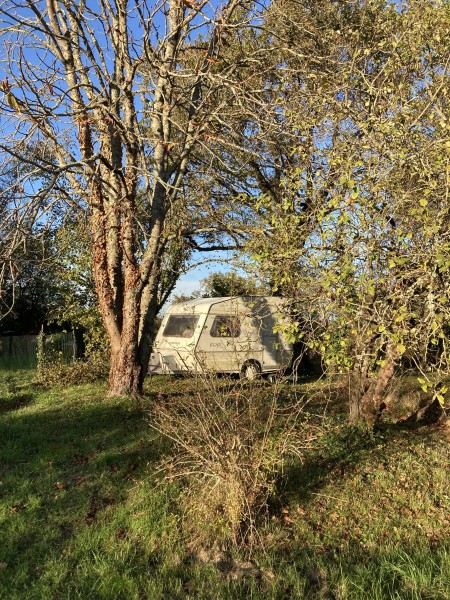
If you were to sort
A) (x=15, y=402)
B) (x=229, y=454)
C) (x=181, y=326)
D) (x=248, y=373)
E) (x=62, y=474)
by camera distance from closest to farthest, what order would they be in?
(x=229, y=454) → (x=62, y=474) → (x=248, y=373) → (x=15, y=402) → (x=181, y=326)

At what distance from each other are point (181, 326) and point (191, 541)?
32.9 feet

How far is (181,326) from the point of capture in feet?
47.0

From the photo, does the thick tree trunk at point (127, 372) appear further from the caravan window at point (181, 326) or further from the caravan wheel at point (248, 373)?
the caravan window at point (181, 326)

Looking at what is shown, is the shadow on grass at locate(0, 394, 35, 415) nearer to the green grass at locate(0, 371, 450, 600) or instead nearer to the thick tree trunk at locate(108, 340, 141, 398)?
the thick tree trunk at locate(108, 340, 141, 398)

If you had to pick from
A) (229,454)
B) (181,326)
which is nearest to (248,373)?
(229,454)

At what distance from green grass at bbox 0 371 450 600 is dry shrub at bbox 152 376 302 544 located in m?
0.21

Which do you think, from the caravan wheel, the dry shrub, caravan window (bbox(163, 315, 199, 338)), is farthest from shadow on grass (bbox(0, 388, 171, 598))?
caravan window (bbox(163, 315, 199, 338))

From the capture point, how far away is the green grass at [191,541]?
3.74 meters

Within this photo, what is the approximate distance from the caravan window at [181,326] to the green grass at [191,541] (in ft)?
20.9

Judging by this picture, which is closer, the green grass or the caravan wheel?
the green grass

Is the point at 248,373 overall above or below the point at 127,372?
above

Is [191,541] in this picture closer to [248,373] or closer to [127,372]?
[248,373]

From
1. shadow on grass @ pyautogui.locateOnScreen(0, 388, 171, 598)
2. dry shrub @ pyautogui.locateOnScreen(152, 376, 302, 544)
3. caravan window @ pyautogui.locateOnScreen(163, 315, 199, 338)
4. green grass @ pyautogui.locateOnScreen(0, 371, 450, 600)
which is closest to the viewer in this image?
green grass @ pyautogui.locateOnScreen(0, 371, 450, 600)

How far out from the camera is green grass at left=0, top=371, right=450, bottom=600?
12.3ft
